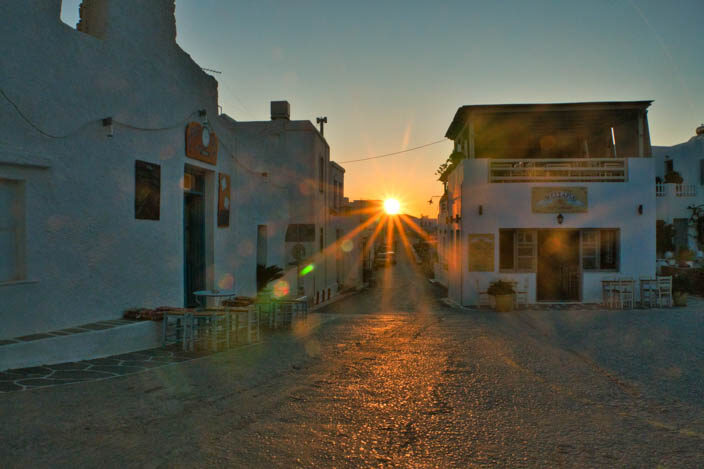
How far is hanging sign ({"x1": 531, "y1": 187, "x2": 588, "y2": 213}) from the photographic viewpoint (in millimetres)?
→ 16234

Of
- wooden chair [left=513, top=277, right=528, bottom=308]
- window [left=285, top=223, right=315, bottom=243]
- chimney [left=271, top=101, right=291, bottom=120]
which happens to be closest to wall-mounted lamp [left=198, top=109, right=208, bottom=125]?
window [left=285, top=223, right=315, bottom=243]

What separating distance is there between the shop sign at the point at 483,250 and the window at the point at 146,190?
1034 centimetres

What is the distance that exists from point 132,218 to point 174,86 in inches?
113

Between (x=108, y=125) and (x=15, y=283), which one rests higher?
(x=108, y=125)

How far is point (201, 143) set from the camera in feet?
35.0

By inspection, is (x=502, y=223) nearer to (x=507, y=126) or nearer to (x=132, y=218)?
(x=507, y=126)

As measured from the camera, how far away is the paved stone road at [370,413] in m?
3.99

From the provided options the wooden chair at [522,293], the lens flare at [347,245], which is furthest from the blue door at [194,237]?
the lens flare at [347,245]

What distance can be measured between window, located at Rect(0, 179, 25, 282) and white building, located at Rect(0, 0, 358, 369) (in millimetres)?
13

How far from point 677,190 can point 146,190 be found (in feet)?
92.3

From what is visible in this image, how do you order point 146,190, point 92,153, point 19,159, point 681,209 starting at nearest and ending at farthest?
point 19,159 → point 92,153 → point 146,190 → point 681,209

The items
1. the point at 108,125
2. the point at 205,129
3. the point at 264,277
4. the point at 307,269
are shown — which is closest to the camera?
the point at 108,125

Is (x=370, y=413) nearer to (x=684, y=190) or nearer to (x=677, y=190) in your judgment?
(x=677, y=190)

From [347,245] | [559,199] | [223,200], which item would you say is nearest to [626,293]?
[559,199]
